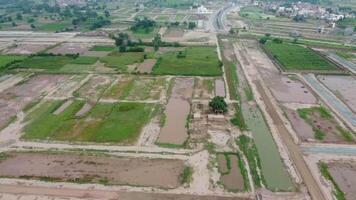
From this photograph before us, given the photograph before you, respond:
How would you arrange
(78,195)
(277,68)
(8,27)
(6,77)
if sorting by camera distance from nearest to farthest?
(78,195) < (6,77) < (277,68) < (8,27)

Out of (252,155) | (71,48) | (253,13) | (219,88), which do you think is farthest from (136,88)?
(253,13)

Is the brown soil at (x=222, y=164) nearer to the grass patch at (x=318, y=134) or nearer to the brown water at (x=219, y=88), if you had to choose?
the grass patch at (x=318, y=134)

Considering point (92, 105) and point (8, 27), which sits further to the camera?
point (8, 27)

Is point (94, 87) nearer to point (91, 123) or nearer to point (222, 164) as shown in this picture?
point (91, 123)

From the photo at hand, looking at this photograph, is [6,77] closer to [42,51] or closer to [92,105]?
[42,51]

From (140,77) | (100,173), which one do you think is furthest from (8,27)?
(100,173)

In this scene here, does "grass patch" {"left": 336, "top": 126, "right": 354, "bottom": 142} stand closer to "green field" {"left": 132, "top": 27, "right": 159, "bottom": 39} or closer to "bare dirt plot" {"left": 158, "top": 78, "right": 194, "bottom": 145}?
"bare dirt plot" {"left": 158, "top": 78, "right": 194, "bottom": 145}

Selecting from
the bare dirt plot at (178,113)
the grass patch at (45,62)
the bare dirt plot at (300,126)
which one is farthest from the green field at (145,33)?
the bare dirt plot at (300,126)
